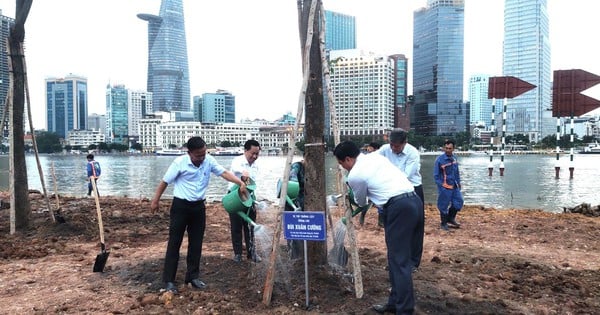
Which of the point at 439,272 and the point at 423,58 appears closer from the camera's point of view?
the point at 439,272

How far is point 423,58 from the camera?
136750 millimetres

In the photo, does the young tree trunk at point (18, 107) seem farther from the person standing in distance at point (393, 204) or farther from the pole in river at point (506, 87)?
the pole in river at point (506, 87)

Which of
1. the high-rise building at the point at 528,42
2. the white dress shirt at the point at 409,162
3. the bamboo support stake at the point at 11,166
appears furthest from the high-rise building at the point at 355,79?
the high-rise building at the point at 528,42

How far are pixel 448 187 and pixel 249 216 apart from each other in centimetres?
472

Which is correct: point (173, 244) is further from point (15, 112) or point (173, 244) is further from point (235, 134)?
point (235, 134)

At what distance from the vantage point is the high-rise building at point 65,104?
18262 centimetres

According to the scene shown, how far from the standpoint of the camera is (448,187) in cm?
863

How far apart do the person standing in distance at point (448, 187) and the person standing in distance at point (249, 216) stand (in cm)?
433

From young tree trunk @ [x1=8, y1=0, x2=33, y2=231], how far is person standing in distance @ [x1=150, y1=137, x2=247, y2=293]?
4943mm

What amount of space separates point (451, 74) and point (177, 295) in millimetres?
136239

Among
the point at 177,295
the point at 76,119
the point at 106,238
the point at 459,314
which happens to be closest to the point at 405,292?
the point at 459,314

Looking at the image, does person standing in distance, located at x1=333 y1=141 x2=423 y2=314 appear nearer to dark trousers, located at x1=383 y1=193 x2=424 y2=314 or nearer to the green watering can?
dark trousers, located at x1=383 y1=193 x2=424 y2=314

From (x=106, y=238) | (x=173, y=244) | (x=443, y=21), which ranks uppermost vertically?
(x=443, y=21)

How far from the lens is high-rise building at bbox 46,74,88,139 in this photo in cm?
18262
